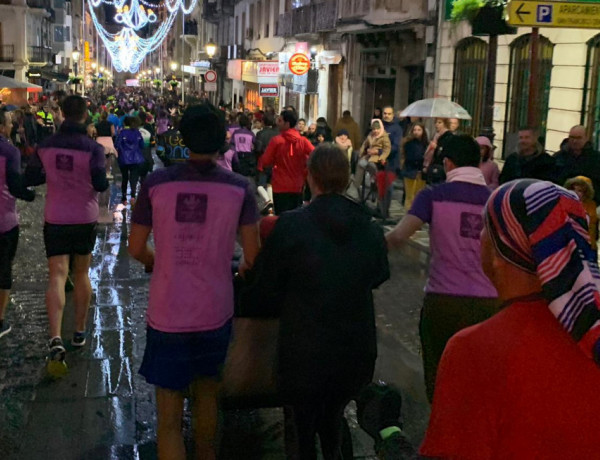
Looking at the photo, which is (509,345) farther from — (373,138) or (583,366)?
(373,138)

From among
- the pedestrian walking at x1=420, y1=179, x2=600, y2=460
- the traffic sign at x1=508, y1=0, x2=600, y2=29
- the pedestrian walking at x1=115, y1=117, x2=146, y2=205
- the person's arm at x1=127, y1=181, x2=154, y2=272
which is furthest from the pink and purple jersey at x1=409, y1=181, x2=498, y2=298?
the pedestrian walking at x1=115, y1=117, x2=146, y2=205

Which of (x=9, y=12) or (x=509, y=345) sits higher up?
(x=9, y=12)

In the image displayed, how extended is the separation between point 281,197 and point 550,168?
3.56m

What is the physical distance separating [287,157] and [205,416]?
6224 millimetres

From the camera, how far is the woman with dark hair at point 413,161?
13.5m

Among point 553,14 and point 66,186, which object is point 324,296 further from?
point 553,14

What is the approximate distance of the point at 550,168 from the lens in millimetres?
7629

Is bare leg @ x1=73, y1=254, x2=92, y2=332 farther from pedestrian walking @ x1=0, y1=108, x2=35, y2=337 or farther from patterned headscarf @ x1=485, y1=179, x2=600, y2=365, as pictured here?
patterned headscarf @ x1=485, y1=179, x2=600, y2=365

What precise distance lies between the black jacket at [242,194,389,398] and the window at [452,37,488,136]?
1541cm

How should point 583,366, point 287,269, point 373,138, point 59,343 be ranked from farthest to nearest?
point 373,138 → point 59,343 → point 287,269 → point 583,366

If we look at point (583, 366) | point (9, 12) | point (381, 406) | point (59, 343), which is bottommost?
point (59, 343)

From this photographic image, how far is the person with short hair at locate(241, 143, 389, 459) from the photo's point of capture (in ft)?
11.3

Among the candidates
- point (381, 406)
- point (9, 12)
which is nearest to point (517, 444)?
point (381, 406)

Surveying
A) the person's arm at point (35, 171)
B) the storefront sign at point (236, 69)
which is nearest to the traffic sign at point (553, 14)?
the person's arm at point (35, 171)
